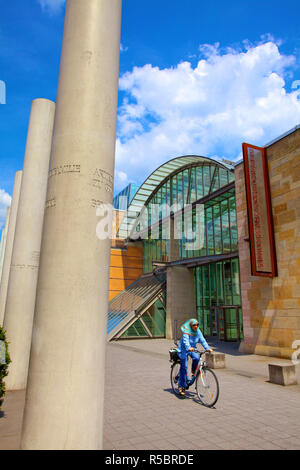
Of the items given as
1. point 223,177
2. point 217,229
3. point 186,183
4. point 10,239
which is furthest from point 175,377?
point 186,183

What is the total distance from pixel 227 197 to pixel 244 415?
17721 mm

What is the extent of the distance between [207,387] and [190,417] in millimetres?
1010

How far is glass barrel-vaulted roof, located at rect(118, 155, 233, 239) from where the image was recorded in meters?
26.4

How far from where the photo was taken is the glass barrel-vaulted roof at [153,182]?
26366 millimetres

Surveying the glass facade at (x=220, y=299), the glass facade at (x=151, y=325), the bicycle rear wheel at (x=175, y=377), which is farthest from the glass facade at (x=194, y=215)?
the bicycle rear wheel at (x=175, y=377)

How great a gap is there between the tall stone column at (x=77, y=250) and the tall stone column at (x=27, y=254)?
489cm

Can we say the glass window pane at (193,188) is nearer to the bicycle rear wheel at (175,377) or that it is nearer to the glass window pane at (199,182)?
the glass window pane at (199,182)

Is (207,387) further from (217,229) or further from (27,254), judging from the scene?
(217,229)

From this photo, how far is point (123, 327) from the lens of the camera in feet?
69.4

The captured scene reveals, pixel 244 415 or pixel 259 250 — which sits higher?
pixel 259 250

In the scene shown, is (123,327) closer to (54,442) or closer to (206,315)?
(206,315)
